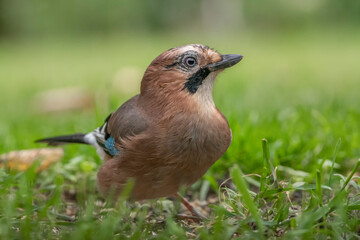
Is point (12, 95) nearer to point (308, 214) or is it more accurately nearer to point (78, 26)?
point (308, 214)

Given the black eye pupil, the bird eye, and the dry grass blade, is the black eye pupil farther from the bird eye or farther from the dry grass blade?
the dry grass blade

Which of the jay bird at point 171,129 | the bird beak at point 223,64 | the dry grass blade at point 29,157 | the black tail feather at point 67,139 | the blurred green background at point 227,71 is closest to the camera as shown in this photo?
the jay bird at point 171,129

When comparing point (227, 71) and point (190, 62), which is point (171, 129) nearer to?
point (190, 62)

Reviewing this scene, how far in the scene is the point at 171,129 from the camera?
3.13 metres

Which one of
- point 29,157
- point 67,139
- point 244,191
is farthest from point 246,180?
point 29,157

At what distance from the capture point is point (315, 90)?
8.31 meters

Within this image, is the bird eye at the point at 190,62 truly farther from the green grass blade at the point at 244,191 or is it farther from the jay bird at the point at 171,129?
the green grass blade at the point at 244,191

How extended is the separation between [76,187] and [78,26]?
27065 millimetres

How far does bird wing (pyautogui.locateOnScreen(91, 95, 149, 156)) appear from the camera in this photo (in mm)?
3291

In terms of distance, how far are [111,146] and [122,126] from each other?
7.8 inches

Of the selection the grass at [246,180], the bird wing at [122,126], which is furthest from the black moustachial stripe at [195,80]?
the grass at [246,180]

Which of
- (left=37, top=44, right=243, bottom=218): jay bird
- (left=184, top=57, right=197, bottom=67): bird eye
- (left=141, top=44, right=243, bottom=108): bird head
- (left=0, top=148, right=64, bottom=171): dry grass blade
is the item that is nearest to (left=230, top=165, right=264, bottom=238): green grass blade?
(left=37, top=44, right=243, bottom=218): jay bird

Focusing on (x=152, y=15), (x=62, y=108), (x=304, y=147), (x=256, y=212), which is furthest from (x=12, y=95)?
(x=152, y=15)

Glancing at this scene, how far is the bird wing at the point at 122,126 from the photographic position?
3291 millimetres
